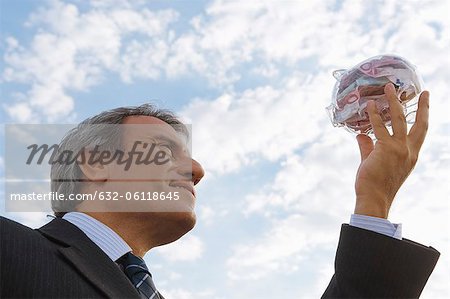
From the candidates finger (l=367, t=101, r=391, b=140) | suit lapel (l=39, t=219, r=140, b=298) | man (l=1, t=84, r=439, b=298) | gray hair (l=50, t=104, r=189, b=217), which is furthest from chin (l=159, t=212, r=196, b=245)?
finger (l=367, t=101, r=391, b=140)

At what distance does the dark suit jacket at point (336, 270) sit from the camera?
3.38 metres

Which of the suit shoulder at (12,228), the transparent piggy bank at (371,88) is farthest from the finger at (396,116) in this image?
the suit shoulder at (12,228)

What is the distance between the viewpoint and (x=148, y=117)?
5.61 metres

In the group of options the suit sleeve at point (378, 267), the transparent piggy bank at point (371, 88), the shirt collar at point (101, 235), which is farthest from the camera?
the transparent piggy bank at point (371, 88)

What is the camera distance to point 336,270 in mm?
3518

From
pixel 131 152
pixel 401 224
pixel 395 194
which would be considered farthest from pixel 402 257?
pixel 131 152

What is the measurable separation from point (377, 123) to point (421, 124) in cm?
29

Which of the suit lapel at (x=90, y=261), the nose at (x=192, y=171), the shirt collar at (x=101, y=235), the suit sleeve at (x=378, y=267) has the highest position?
the nose at (x=192, y=171)

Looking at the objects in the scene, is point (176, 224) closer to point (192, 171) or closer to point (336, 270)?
point (192, 171)

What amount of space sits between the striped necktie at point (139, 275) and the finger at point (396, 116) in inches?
73.9

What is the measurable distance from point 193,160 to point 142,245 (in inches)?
33.4

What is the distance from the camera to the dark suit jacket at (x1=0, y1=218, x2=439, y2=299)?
338 cm

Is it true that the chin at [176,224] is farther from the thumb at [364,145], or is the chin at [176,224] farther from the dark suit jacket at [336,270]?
the thumb at [364,145]

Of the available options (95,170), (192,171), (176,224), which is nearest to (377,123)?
(192,171)
